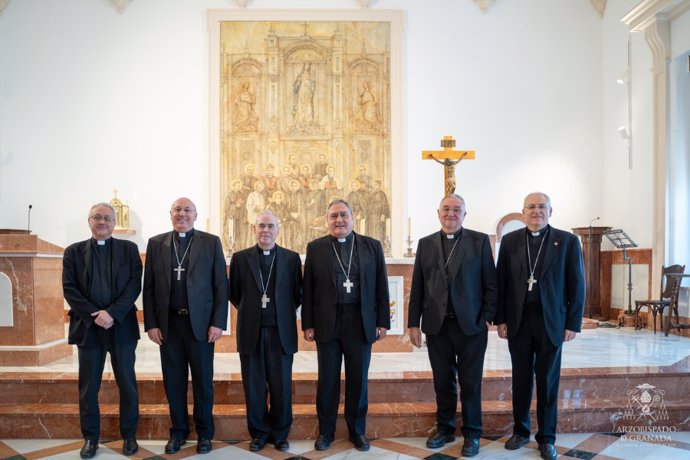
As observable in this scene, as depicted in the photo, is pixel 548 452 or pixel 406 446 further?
pixel 406 446

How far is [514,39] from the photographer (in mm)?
10305

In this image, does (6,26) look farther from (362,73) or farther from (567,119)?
(567,119)

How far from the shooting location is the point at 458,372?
4.25 m

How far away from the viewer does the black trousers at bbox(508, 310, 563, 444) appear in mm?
4094

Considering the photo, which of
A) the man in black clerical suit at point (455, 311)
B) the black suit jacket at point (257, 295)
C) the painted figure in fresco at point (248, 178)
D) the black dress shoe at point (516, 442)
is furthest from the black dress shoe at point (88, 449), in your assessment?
the painted figure in fresco at point (248, 178)

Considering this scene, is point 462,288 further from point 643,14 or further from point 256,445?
point 643,14

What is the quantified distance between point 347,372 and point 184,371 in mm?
1115

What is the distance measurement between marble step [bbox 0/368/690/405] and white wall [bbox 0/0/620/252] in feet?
16.7

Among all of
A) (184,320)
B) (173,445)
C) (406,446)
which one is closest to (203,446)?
(173,445)

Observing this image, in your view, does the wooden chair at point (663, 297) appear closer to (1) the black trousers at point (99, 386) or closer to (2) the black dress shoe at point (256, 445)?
(2) the black dress shoe at point (256, 445)

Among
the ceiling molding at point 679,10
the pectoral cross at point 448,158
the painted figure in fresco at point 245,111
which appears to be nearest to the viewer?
the pectoral cross at point 448,158

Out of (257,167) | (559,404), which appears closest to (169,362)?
(559,404)

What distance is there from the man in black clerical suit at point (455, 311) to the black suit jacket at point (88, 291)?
1.91 metres

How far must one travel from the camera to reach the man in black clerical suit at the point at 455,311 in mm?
4188
